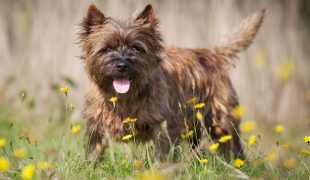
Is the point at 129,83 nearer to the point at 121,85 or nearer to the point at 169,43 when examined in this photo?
the point at 121,85

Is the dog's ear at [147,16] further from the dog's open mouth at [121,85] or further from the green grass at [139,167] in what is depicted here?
the green grass at [139,167]

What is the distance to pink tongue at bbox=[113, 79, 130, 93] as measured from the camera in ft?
19.6

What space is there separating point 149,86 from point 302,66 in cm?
562

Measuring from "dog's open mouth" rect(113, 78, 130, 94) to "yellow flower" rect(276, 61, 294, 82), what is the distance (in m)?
5.32

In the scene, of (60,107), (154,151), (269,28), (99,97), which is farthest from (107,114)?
(269,28)

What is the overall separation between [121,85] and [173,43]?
4112mm

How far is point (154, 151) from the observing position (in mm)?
6004

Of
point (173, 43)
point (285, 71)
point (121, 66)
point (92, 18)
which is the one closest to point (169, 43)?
point (173, 43)

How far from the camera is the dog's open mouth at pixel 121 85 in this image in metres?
5.97

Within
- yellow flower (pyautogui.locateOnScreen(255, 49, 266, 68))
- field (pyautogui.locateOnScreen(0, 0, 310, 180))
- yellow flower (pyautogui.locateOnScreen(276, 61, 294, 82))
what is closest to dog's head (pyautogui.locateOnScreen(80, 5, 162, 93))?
field (pyautogui.locateOnScreen(0, 0, 310, 180))

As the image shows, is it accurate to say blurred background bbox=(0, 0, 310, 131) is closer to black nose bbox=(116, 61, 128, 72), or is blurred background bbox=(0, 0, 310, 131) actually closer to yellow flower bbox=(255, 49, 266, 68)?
yellow flower bbox=(255, 49, 266, 68)

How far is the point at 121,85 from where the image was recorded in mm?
6008

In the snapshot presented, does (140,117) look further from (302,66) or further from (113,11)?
Result: (302,66)

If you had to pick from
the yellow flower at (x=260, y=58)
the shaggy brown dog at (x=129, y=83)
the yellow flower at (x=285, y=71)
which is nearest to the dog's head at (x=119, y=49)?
the shaggy brown dog at (x=129, y=83)
